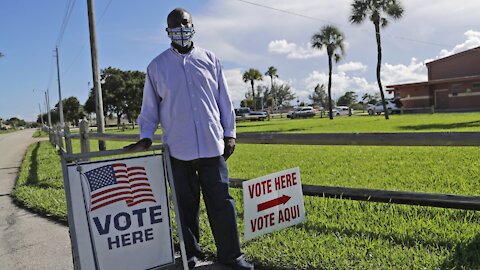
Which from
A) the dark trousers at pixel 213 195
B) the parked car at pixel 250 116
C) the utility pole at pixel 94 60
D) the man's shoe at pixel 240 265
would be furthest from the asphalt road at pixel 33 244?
the parked car at pixel 250 116

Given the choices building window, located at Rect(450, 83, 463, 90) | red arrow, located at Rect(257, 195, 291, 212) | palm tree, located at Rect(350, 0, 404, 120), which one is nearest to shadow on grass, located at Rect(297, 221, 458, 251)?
red arrow, located at Rect(257, 195, 291, 212)

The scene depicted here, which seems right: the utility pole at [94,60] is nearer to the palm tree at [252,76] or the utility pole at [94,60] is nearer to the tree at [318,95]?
the palm tree at [252,76]

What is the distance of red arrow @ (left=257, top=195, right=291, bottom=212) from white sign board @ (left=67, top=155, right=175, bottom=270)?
0.98m

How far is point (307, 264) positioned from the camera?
125 inches

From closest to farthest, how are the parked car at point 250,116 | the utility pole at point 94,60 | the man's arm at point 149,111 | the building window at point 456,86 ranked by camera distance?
the man's arm at point 149,111, the utility pole at point 94,60, the building window at point 456,86, the parked car at point 250,116

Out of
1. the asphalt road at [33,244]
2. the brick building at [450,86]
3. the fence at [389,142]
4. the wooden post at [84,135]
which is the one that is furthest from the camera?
the brick building at [450,86]

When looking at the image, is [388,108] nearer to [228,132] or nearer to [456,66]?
[456,66]

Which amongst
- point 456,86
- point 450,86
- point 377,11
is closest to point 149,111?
point 377,11

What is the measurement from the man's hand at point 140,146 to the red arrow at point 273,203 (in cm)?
124

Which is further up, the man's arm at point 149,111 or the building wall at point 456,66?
the building wall at point 456,66

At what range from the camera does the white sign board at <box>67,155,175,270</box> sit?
2701 millimetres

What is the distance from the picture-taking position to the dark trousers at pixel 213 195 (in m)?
3.06

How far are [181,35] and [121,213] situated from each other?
1.31m

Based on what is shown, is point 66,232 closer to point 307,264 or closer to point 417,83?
point 307,264
